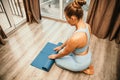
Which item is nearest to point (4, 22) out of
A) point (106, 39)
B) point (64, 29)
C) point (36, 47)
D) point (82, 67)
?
point (36, 47)

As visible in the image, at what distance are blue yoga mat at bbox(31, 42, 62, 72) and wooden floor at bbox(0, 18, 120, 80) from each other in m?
0.07

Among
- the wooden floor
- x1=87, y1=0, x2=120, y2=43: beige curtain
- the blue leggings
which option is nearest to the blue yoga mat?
the wooden floor

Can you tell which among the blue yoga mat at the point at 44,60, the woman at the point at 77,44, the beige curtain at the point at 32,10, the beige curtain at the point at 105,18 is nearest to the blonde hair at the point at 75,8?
the woman at the point at 77,44

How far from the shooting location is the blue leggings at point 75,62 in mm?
1361

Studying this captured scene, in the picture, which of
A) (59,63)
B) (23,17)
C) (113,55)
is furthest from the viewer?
(23,17)

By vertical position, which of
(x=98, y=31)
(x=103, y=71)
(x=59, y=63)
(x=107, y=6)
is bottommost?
(x=103, y=71)

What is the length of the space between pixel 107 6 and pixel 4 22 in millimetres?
2260

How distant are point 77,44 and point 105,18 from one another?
1057 millimetres

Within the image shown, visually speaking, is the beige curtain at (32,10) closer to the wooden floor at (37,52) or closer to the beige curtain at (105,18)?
the wooden floor at (37,52)

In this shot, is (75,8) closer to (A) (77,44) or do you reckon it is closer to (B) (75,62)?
(A) (77,44)

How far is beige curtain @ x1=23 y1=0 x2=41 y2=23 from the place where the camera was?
235 centimetres

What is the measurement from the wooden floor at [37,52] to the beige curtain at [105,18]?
6.2 inches

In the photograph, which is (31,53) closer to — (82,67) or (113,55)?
(82,67)

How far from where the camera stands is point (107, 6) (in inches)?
70.6
